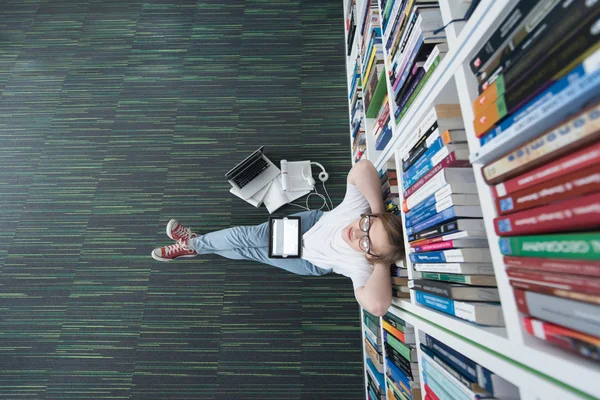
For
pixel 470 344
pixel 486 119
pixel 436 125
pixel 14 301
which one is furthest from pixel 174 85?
pixel 470 344

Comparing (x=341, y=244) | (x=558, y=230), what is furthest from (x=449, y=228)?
(x=341, y=244)

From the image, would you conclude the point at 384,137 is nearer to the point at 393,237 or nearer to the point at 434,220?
the point at 393,237

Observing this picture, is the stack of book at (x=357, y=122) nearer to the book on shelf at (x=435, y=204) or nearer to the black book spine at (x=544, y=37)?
the book on shelf at (x=435, y=204)

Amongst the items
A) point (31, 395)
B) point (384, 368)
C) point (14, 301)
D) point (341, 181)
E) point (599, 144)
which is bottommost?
point (31, 395)

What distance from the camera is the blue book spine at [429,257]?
805 millimetres

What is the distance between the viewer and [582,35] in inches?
17.4

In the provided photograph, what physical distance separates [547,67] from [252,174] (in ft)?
5.80

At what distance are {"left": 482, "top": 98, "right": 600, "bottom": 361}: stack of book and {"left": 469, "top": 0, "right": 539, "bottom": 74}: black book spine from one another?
233 millimetres

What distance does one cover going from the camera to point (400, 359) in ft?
3.83

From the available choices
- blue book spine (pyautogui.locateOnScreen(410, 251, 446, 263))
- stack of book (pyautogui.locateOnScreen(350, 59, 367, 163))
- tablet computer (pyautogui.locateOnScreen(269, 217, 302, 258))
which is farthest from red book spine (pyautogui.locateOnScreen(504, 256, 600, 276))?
stack of book (pyautogui.locateOnScreen(350, 59, 367, 163))

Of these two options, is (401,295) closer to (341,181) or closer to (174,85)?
(341,181)

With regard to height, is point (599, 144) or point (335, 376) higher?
point (599, 144)

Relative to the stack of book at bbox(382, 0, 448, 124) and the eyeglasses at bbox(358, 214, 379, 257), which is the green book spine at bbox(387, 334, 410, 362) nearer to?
the eyeglasses at bbox(358, 214, 379, 257)

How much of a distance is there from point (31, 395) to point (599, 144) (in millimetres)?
2852
